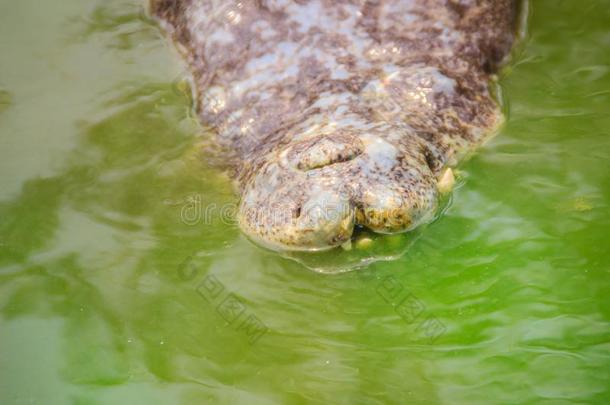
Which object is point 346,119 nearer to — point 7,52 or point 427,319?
point 427,319

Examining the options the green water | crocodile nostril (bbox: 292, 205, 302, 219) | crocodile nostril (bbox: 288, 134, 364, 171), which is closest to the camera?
the green water

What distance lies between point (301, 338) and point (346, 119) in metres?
1.46

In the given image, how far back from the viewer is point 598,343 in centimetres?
339

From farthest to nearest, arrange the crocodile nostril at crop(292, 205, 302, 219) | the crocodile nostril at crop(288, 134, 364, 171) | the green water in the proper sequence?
1. the crocodile nostril at crop(288, 134, 364, 171)
2. the crocodile nostril at crop(292, 205, 302, 219)
3. the green water

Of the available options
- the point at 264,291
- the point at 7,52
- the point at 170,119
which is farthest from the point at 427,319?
the point at 7,52

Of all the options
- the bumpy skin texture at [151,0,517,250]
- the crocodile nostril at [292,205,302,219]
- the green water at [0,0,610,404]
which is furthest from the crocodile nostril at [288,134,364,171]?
the green water at [0,0,610,404]

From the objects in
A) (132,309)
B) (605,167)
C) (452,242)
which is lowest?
(132,309)

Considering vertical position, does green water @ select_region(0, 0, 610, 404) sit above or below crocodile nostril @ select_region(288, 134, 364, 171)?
below

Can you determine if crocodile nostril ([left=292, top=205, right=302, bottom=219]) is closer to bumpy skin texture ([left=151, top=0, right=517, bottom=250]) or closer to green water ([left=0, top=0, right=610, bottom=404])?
bumpy skin texture ([left=151, top=0, right=517, bottom=250])

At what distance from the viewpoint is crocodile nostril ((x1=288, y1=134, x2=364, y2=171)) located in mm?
4156

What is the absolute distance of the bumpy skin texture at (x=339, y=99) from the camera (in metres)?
4.07

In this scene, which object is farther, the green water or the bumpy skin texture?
the bumpy skin texture

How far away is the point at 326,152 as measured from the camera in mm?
4156

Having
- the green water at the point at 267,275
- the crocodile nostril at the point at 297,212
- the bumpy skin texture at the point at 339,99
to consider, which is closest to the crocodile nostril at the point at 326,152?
the bumpy skin texture at the point at 339,99
